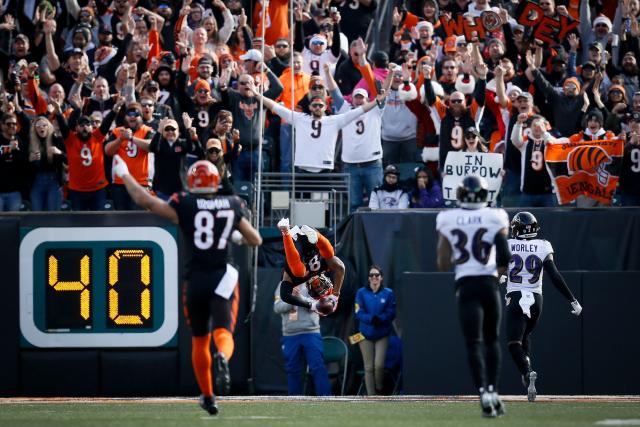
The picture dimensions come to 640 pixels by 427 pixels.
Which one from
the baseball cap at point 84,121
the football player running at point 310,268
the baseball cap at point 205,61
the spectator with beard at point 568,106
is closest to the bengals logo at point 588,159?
the spectator with beard at point 568,106

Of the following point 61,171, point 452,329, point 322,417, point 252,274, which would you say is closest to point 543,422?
point 322,417

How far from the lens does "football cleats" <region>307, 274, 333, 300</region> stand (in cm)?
1548

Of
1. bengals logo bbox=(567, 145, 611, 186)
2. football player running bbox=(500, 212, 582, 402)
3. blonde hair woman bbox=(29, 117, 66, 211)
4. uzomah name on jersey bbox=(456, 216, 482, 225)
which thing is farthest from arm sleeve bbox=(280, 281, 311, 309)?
uzomah name on jersey bbox=(456, 216, 482, 225)

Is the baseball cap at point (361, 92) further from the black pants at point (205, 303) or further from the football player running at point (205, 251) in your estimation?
the black pants at point (205, 303)

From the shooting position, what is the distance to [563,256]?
1623cm

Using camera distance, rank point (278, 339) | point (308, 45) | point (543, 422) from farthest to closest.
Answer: point (308, 45)
point (278, 339)
point (543, 422)

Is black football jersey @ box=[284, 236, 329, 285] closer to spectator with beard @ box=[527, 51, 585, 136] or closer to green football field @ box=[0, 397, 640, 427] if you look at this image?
green football field @ box=[0, 397, 640, 427]

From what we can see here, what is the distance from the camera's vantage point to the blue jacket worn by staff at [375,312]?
16.1 m

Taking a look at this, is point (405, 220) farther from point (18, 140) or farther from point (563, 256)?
point (18, 140)

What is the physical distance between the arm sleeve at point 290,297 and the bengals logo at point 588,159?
3.60 m

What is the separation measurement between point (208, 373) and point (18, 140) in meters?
7.22

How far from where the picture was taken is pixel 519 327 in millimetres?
13438

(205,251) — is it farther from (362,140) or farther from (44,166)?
(44,166)

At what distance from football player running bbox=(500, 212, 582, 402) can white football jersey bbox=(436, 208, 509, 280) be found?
3.00 metres
